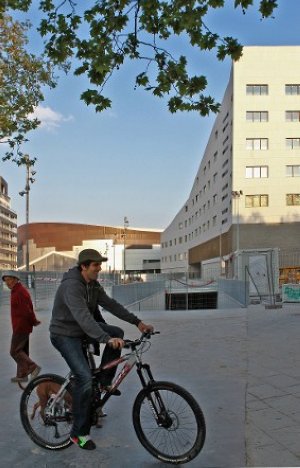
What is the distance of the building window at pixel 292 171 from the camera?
175 ft

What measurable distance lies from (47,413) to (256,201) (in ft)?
166

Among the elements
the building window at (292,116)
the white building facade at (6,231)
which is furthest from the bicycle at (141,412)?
the white building facade at (6,231)

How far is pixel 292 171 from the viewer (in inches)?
2101

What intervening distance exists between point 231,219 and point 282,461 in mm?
51252

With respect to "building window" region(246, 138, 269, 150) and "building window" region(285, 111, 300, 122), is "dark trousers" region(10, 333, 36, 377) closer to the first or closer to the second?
"building window" region(246, 138, 269, 150)

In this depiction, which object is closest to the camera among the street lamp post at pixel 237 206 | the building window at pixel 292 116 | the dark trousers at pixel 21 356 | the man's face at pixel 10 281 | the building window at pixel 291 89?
the dark trousers at pixel 21 356

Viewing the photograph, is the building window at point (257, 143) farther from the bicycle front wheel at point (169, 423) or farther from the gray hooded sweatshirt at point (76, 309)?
the bicycle front wheel at point (169, 423)

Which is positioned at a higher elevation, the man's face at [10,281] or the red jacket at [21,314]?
the man's face at [10,281]

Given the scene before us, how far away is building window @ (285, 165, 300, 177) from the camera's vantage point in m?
53.3

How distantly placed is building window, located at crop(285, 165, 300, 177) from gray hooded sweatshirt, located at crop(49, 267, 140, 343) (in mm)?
51719

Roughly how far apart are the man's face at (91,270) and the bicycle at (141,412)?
1.96 ft

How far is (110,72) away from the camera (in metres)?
6.25

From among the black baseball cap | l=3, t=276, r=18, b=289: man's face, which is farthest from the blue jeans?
l=3, t=276, r=18, b=289: man's face

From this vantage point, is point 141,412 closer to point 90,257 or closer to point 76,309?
point 76,309
